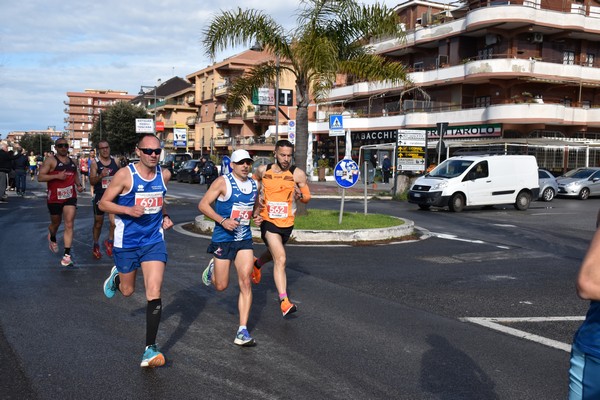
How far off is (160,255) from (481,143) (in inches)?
1172

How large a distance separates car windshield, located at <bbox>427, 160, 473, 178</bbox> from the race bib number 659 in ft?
54.1

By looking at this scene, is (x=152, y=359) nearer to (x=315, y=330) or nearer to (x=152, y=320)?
(x=152, y=320)

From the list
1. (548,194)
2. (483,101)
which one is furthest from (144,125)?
(548,194)

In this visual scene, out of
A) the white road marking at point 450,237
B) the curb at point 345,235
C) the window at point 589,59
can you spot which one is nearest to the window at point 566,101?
the window at point 589,59

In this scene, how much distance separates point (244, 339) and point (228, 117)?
202 feet

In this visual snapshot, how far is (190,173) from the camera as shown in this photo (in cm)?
3800

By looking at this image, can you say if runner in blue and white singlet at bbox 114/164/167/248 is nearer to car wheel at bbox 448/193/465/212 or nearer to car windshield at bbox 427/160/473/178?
car wheel at bbox 448/193/465/212

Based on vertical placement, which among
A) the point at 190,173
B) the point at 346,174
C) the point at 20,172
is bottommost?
the point at 190,173

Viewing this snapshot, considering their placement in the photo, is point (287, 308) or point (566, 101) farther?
point (566, 101)

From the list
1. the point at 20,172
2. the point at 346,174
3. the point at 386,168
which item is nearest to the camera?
the point at 346,174

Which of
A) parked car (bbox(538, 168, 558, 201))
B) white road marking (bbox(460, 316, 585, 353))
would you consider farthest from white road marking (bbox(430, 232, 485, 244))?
parked car (bbox(538, 168, 558, 201))

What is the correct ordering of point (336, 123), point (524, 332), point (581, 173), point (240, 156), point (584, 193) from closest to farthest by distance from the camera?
point (240, 156) → point (524, 332) → point (336, 123) → point (584, 193) → point (581, 173)

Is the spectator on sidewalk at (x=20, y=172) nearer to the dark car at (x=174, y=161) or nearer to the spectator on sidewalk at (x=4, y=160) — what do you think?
the spectator on sidewalk at (x=4, y=160)

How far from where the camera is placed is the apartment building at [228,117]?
60219 millimetres
